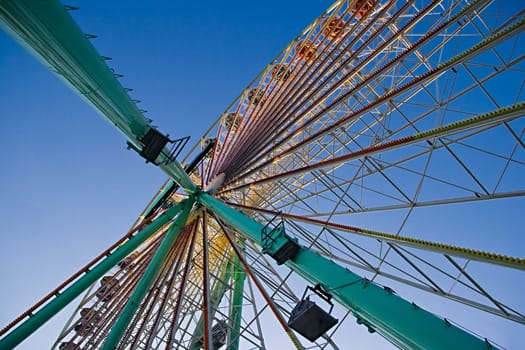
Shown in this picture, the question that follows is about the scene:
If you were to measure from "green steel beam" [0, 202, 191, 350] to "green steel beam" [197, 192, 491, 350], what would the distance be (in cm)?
629

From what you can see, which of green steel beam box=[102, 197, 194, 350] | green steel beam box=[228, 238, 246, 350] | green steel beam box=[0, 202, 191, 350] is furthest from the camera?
green steel beam box=[228, 238, 246, 350]

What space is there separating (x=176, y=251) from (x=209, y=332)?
558 centimetres

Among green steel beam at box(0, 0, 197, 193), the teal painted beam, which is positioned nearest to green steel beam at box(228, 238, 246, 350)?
green steel beam at box(0, 0, 197, 193)

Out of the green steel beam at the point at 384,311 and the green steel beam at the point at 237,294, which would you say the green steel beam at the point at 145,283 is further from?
the green steel beam at the point at 384,311

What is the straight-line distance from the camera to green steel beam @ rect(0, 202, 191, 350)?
8555 mm

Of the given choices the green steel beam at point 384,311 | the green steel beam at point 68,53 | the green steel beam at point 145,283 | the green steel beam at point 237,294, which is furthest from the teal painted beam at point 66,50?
the green steel beam at point 237,294

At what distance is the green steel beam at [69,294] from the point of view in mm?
8555

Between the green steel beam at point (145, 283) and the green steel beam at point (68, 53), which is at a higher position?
the green steel beam at point (68, 53)

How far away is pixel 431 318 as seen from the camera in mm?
5039

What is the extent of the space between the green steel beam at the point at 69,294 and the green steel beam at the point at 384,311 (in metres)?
6.29

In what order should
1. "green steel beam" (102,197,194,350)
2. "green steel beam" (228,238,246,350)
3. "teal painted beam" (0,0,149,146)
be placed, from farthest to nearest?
"green steel beam" (228,238,246,350)
"green steel beam" (102,197,194,350)
"teal painted beam" (0,0,149,146)

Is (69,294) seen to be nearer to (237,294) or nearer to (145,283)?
(145,283)

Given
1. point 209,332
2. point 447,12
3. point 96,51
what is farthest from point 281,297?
point 447,12

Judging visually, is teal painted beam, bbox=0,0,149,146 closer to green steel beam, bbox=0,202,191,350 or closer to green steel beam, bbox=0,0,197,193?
green steel beam, bbox=0,0,197,193
